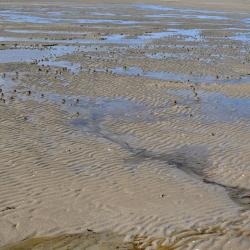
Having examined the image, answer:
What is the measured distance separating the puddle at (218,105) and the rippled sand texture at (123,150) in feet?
0.13

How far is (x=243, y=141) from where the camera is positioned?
44.5ft

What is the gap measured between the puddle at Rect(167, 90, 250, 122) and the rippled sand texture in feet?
0.13

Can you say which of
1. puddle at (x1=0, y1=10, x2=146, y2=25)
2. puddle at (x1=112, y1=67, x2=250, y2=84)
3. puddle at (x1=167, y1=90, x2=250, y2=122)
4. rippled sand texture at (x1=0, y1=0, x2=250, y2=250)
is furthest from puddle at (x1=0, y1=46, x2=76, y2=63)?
puddle at (x1=0, y1=10, x2=146, y2=25)

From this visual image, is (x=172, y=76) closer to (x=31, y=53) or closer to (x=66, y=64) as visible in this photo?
(x=66, y=64)

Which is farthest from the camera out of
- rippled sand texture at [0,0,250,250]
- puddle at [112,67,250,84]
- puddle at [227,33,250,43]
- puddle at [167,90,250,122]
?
puddle at [227,33,250,43]

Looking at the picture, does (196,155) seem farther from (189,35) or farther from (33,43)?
(189,35)

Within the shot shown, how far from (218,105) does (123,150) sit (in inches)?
237

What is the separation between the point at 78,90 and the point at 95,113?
3166 mm

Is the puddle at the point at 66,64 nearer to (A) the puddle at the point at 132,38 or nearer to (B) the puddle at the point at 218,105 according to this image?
(B) the puddle at the point at 218,105

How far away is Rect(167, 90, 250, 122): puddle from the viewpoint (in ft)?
52.1

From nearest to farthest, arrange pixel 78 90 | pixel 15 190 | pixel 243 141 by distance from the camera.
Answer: pixel 15 190, pixel 243 141, pixel 78 90

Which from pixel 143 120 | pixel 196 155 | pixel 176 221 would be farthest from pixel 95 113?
pixel 176 221

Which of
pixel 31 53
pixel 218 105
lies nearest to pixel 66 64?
pixel 31 53

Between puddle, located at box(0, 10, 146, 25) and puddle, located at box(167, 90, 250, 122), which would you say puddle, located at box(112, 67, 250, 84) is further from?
puddle, located at box(0, 10, 146, 25)
